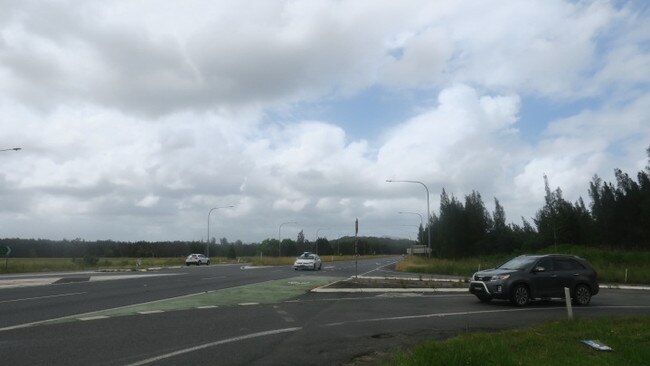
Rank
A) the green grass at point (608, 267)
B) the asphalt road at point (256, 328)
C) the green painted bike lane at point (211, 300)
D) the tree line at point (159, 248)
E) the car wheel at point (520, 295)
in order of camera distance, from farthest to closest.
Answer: the tree line at point (159, 248) < the green grass at point (608, 267) < the car wheel at point (520, 295) < the green painted bike lane at point (211, 300) < the asphalt road at point (256, 328)

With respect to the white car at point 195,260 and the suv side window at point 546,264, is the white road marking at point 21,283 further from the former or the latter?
the white car at point 195,260

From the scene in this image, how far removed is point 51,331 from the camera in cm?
1149

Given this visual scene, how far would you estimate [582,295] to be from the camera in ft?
58.0

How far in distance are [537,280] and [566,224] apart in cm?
6100

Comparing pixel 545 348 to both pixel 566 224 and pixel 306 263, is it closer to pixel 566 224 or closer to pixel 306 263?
pixel 306 263

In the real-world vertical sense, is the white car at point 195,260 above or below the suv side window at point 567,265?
above

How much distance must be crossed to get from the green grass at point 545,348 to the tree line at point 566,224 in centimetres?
5292

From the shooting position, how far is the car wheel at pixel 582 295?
17.6m

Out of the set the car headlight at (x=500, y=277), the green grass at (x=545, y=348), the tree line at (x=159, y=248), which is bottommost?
the green grass at (x=545, y=348)

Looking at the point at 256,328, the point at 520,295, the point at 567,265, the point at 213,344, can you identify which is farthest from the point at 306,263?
the point at 213,344

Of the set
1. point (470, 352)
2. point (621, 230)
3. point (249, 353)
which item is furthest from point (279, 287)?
point (621, 230)

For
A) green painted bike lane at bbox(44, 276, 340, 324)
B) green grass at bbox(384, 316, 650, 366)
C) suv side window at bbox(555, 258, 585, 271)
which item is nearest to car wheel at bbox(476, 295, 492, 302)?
suv side window at bbox(555, 258, 585, 271)

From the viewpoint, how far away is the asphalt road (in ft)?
29.6

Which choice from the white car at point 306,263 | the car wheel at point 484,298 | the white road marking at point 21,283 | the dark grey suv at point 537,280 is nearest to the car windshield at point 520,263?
the dark grey suv at point 537,280
